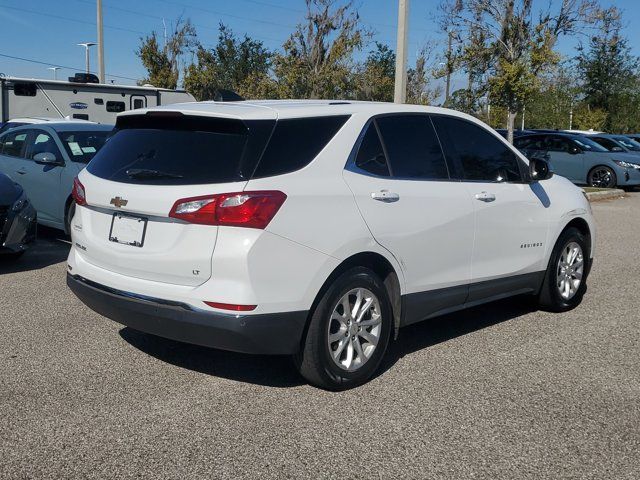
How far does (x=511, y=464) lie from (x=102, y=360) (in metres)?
2.72

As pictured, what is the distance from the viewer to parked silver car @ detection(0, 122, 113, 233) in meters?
9.23

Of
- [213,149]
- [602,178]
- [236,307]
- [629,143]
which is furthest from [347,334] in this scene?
[629,143]

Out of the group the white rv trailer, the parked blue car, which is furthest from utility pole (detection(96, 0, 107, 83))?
the parked blue car

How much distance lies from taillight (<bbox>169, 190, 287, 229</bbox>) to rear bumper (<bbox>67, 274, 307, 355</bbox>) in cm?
49

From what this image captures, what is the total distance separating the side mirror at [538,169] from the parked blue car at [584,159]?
14378 mm

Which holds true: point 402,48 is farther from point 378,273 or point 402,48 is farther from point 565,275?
point 378,273

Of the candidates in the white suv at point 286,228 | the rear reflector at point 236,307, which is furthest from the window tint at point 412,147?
the rear reflector at point 236,307

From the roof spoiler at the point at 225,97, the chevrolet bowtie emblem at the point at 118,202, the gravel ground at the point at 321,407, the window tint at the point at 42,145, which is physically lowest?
the gravel ground at the point at 321,407

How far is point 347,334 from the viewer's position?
4.43 m

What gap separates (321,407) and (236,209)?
48.1 inches

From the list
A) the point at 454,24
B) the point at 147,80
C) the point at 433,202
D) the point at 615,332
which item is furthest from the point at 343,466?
the point at 147,80

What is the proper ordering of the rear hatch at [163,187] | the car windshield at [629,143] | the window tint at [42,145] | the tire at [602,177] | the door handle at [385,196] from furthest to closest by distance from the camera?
the car windshield at [629,143] → the tire at [602,177] → the window tint at [42,145] → the door handle at [385,196] → the rear hatch at [163,187]

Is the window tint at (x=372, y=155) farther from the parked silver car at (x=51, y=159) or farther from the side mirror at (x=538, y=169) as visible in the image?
the parked silver car at (x=51, y=159)

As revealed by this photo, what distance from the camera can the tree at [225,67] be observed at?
33156 mm
